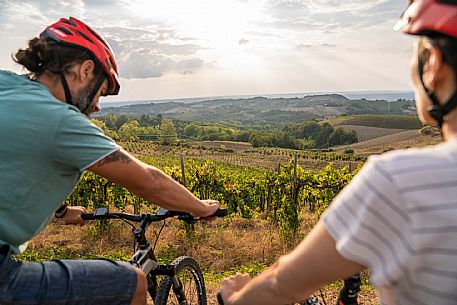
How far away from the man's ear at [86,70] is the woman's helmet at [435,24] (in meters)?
1.83

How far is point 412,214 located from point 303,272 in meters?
0.37

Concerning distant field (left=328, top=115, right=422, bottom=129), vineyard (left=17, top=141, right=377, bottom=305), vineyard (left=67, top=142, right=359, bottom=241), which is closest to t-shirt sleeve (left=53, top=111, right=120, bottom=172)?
vineyard (left=17, top=141, right=377, bottom=305)

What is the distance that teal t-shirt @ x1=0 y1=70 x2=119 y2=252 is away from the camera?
6.59ft

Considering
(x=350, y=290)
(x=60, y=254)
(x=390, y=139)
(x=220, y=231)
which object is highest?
(x=350, y=290)

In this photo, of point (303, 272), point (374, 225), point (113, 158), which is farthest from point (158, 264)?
point (374, 225)

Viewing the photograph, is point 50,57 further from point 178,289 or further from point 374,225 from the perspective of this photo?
point 374,225

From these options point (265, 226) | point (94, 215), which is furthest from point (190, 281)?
point (265, 226)

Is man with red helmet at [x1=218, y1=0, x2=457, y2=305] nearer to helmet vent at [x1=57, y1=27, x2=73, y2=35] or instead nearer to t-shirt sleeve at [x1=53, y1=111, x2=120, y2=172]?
t-shirt sleeve at [x1=53, y1=111, x2=120, y2=172]

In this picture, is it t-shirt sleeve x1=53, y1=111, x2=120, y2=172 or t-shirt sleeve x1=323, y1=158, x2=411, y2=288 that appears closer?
t-shirt sleeve x1=323, y1=158, x2=411, y2=288

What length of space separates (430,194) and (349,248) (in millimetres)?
249

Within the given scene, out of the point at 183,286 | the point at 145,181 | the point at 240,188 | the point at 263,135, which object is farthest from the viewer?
the point at 263,135

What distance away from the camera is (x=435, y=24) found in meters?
1.17

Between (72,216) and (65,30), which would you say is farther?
(72,216)

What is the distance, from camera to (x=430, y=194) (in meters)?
1.05
